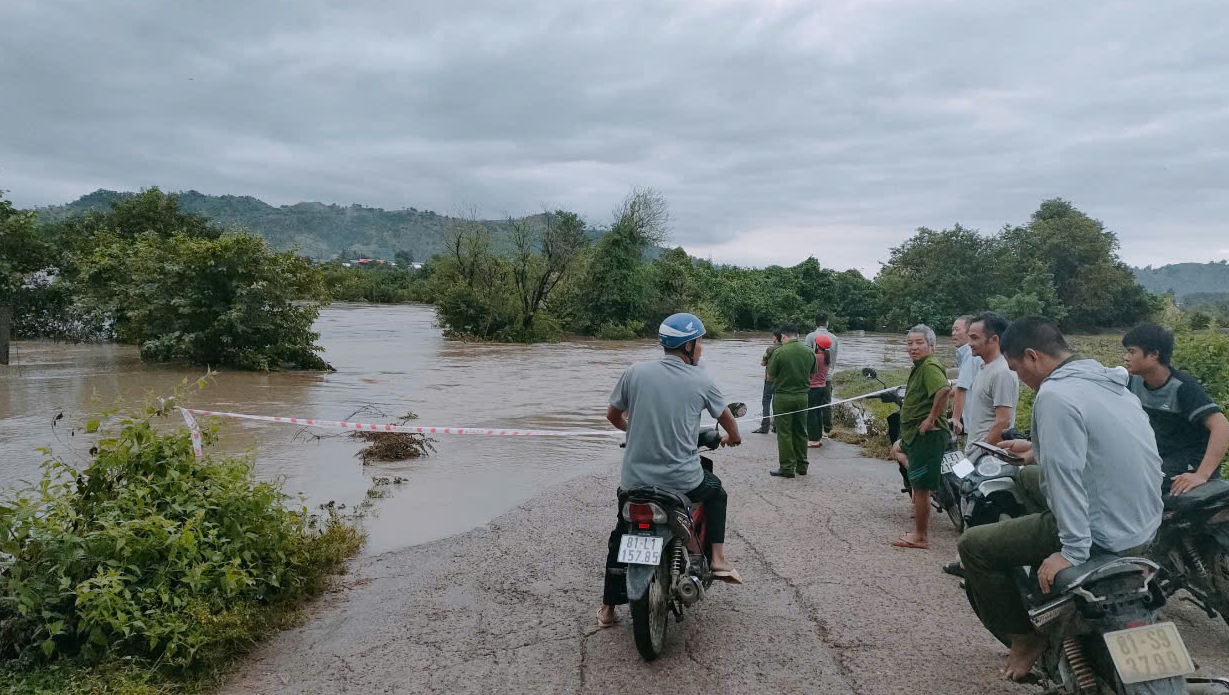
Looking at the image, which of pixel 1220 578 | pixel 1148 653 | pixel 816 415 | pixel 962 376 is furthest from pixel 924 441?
pixel 816 415

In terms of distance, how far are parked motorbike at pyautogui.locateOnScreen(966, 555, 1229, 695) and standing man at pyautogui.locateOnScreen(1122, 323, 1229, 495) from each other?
1.80 meters

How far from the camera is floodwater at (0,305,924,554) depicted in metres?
8.66

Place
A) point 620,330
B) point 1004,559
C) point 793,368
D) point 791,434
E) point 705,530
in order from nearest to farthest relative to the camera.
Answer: point 1004,559 < point 705,530 < point 791,434 < point 793,368 < point 620,330

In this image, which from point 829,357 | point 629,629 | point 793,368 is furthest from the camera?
point 829,357

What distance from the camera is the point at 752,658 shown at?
4.30 m

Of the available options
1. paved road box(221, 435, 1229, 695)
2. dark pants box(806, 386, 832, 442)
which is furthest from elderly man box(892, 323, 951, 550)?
dark pants box(806, 386, 832, 442)

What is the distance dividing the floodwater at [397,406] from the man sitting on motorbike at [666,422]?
2938 mm

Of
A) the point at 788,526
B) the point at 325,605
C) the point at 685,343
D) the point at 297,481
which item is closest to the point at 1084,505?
the point at 685,343

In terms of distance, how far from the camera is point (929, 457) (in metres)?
6.39

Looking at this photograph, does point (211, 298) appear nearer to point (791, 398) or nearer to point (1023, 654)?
point (791, 398)

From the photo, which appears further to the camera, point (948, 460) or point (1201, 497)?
point (948, 460)

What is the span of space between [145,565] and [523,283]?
118 feet

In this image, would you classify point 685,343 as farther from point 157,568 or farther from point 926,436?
point 157,568

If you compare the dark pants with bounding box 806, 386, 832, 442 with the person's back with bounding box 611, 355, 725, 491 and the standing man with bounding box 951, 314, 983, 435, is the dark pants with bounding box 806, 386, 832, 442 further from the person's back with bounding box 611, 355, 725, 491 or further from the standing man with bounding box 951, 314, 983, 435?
the person's back with bounding box 611, 355, 725, 491
